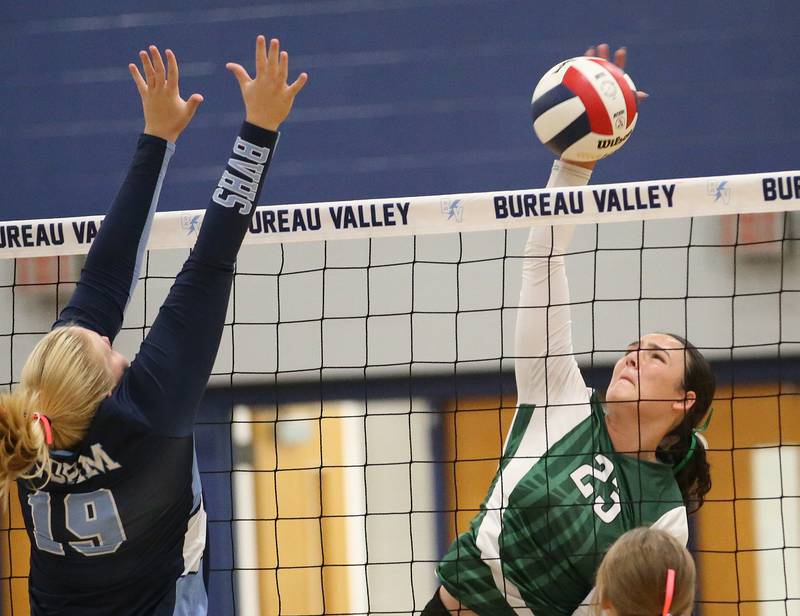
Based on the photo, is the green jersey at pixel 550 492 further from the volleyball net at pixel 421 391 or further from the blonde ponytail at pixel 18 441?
the volleyball net at pixel 421 391

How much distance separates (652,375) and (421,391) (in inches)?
102

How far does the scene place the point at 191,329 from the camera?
1985 mm

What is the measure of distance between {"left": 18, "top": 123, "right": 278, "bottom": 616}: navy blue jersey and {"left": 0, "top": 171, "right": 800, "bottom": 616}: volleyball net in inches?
121

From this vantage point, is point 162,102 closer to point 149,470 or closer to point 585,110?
point 149,470

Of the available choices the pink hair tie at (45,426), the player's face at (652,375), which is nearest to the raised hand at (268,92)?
the pink hair tie at (45,426)

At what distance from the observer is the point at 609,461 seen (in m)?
2.85

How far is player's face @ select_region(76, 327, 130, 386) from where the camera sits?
2041 mm

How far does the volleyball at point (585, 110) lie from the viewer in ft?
9.83

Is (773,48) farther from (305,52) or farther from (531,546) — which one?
(531,546)

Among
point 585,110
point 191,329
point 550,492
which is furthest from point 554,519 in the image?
point 191,329

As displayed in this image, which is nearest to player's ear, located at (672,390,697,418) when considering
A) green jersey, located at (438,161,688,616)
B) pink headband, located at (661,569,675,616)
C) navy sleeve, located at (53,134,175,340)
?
green jersey, located at (438,161,688,616)

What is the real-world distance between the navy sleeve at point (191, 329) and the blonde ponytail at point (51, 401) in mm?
60

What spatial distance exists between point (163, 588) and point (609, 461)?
1229 mm

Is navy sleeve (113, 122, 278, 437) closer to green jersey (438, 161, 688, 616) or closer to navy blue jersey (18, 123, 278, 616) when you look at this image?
navy blue jersey (18, 123, 278, 616)
